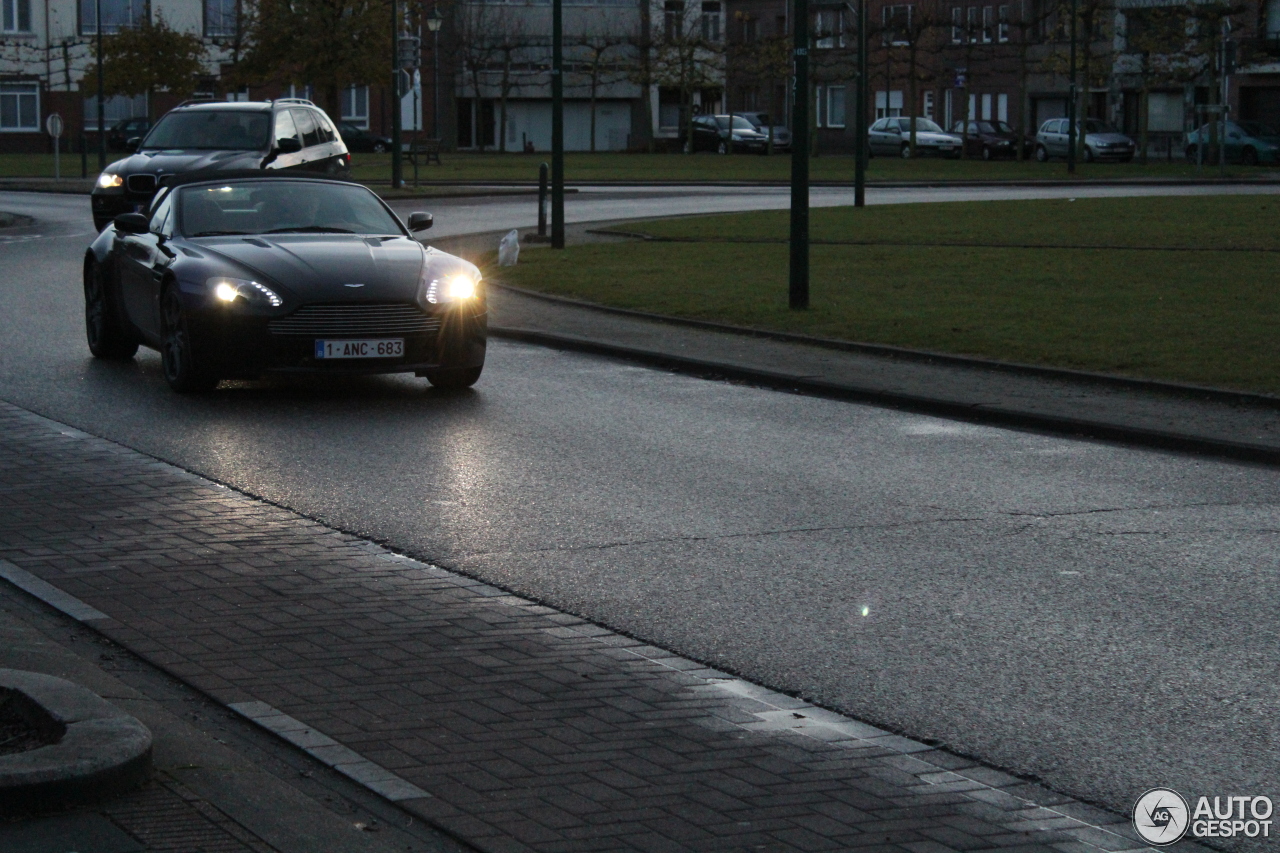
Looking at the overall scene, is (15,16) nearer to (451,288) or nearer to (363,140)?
(363,140)

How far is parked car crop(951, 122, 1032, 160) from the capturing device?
72.4 meters

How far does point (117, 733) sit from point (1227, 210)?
29.9m

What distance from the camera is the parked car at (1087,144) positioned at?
225 ft

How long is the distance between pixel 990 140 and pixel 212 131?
51070mm

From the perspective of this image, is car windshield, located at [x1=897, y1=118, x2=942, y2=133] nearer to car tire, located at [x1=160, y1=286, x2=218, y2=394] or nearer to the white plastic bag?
the white plastic bag

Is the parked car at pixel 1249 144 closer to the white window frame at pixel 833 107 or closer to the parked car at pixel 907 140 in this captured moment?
the parked car at pixel 907 140

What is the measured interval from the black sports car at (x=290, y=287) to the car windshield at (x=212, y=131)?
1176 cm

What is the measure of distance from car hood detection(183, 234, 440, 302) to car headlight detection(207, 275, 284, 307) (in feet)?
0.23

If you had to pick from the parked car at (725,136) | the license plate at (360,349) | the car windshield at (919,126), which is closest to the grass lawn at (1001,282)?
the license plate at (360,349)

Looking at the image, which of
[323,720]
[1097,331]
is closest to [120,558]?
[323,720]

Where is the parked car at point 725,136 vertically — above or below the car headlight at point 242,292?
above

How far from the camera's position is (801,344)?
50.3 feet

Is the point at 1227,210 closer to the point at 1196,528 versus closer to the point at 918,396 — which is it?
the point at 918,396

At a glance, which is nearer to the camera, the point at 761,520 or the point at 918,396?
the point at 761,520
